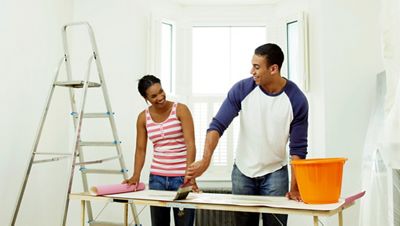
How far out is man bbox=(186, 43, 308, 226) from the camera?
6.10ft

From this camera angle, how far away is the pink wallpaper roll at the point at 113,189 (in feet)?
6.34

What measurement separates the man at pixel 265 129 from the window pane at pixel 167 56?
5.23ft

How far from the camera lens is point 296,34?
339 cm

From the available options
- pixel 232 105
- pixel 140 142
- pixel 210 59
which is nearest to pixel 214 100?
pixel 210 59


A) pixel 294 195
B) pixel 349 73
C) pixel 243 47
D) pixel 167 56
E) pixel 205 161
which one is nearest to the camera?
pixel 294 195

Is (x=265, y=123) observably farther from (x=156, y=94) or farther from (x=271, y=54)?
(x=156, y=94)

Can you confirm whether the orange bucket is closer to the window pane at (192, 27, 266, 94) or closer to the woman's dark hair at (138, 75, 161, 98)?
the woman's dark hair at (138, 75, 161, 98)

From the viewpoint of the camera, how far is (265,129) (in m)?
1.90

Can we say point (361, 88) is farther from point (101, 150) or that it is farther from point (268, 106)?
point (101, 150)

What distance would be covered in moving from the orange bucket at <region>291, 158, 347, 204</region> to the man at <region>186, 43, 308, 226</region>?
0.16 m

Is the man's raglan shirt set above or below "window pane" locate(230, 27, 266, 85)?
below

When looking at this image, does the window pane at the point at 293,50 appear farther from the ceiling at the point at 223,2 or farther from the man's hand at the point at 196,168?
the man's hand at the point at 196,168

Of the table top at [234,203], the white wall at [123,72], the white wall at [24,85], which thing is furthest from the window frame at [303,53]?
the white wall at [24,85]

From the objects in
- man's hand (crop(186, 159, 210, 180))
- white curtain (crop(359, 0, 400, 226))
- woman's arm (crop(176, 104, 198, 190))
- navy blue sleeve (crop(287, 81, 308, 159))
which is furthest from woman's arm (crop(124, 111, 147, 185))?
white curtain (crop(359, 0, 400, 226))
